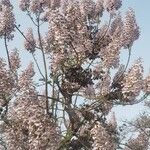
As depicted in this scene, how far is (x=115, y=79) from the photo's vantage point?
17.9m

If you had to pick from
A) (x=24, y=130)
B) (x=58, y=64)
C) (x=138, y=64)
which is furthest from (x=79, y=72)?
(x=24, y=130)

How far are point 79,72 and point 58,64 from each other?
88cm

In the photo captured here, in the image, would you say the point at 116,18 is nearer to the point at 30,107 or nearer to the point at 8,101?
the point at 8,101

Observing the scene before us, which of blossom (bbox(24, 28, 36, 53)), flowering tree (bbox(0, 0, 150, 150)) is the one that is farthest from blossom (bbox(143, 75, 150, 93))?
blossom (bbox(24, 28, 36, 53))

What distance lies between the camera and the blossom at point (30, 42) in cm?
2240

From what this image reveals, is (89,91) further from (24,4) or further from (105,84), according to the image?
(24,4)

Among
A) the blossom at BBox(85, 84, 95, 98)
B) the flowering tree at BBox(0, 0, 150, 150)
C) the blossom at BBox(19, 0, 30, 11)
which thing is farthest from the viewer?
the blossom at BBox(19, 0, 30, 11)

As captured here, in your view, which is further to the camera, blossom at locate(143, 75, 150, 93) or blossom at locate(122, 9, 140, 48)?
blossom at locate(122, 9, 140, 48)

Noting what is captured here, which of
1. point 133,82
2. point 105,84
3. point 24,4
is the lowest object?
point 133,82

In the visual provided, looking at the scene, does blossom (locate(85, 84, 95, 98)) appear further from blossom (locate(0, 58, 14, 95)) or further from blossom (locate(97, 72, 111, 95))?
blossom (locate(0, 58, 14, 95))

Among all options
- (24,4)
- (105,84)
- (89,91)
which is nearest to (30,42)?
(24,4)

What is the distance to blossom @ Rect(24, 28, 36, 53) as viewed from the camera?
73.5 feet

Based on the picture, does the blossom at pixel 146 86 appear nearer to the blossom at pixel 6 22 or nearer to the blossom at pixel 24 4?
the blossom at pixel 6 22

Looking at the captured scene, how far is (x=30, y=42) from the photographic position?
22656 mm
